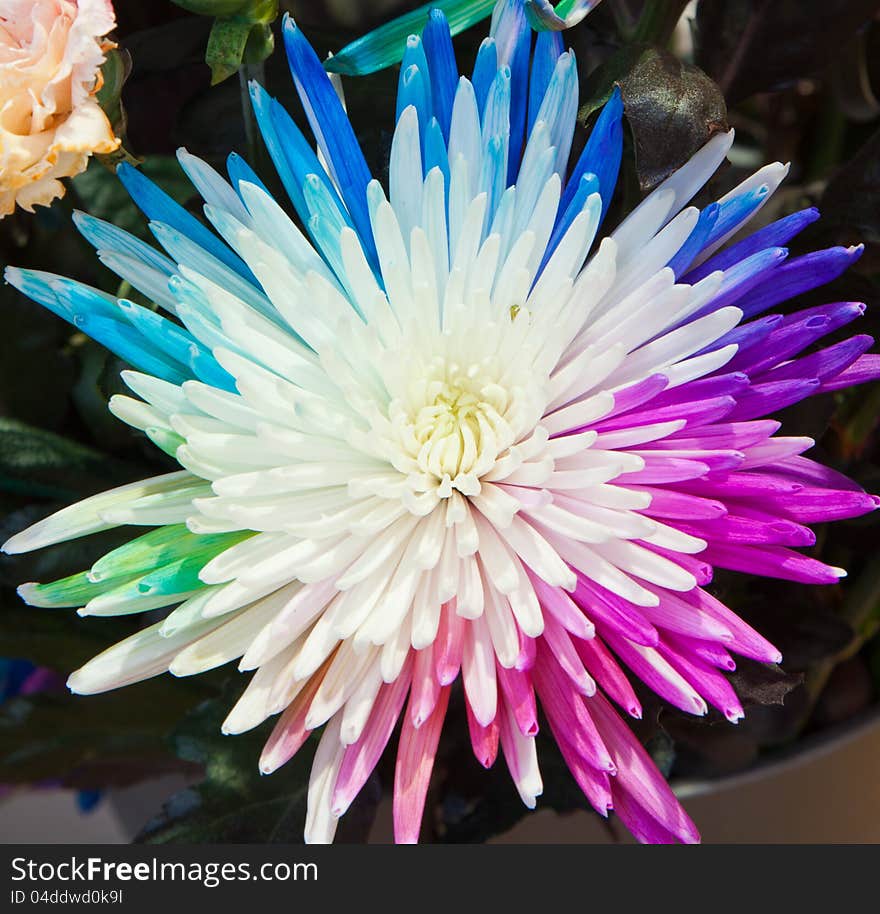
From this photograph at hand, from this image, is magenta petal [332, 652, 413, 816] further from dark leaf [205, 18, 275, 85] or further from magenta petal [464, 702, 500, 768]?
dark leaf [205, 18, 275, 85]

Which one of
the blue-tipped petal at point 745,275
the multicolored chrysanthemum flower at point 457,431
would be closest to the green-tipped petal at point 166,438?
the multicolored chrysanthemum flower at point 457,431

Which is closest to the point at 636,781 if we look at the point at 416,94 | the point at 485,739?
the point at 485,739

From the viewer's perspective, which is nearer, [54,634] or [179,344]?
[179,344]

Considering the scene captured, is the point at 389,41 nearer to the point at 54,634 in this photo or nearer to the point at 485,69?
the point at 485,69

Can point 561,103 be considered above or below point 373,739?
above

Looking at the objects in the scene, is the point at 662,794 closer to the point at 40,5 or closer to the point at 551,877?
the point at 551,877

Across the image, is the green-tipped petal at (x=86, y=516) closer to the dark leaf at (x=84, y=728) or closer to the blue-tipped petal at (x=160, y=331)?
the blue-tipped petal at (x=160, y=331)

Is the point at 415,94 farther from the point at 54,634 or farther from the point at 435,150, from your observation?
the point at 54,634
